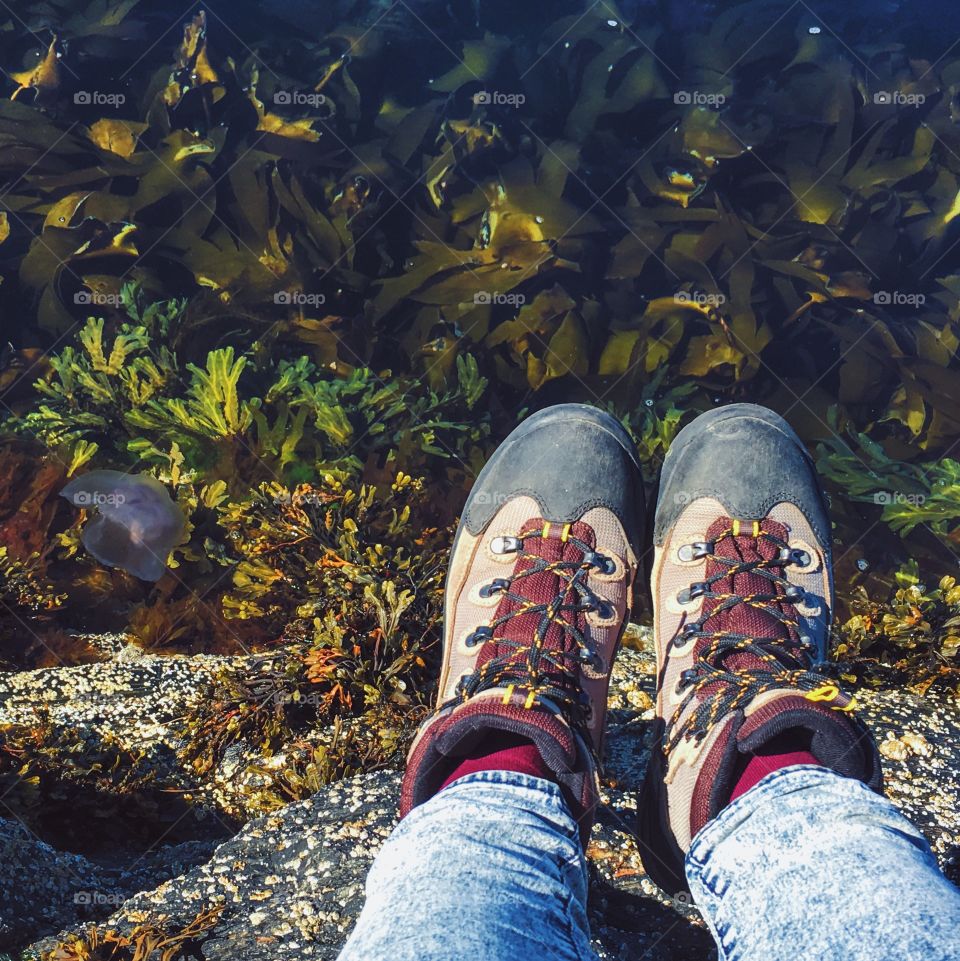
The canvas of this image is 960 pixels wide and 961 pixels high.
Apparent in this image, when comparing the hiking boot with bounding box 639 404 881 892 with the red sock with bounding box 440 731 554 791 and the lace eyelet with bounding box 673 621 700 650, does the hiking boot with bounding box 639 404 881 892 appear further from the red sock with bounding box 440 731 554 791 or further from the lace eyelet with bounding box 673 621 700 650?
the red sock with bounding box 440 731 554 791

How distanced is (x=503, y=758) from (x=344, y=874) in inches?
17.2

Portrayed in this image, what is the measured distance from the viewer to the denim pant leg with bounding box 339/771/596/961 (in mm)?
1075

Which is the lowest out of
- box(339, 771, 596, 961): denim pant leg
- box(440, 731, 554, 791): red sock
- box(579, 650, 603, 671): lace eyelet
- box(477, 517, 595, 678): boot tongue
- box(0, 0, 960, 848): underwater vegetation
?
box(339, 771, 596, 961): denim pant leg

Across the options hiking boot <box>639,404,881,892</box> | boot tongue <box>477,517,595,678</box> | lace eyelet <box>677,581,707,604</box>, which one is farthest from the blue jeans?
lace eyelet <box>677,581,707,604</box>

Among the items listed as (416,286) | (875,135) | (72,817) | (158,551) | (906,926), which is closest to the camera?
(906,926)

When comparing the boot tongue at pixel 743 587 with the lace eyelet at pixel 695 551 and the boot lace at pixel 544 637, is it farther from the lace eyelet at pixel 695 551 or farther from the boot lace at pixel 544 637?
the boot lace at pixel 544 637

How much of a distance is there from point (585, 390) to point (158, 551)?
1.80 meters

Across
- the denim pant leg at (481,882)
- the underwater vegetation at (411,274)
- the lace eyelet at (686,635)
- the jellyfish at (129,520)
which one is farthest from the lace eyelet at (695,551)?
the jellyfish at (129,520)

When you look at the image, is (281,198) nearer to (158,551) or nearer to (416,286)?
(416,286)

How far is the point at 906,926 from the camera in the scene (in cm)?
103

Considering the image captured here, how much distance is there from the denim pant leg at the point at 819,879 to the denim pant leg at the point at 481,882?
0.72 ft

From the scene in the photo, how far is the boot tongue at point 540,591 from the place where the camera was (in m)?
1.96

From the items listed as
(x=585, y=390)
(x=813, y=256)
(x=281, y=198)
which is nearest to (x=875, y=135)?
(x=813, y=256)

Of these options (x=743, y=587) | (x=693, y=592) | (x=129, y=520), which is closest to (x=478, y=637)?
(x=693, y=592)
